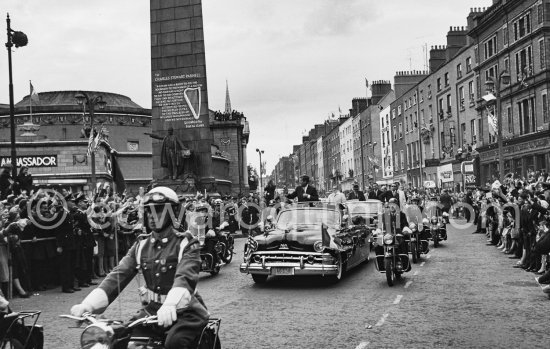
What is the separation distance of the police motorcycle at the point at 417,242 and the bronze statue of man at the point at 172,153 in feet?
41.8

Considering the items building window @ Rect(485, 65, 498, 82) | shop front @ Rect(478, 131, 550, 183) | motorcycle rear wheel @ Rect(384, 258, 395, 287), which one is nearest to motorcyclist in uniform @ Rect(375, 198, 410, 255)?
motorcycle rear wheel @ Rect(384, 258, 395, 287)

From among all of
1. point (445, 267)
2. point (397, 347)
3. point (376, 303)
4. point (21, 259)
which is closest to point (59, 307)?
point (21, 259)

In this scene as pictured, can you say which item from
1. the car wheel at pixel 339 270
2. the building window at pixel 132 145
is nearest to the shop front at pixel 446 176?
the building window at pixel 132 145

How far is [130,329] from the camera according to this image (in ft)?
13.2

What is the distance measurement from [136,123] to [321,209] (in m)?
38.7

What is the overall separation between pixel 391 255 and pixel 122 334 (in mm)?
9178

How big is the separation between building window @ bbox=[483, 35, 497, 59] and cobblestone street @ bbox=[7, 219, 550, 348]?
103 ft

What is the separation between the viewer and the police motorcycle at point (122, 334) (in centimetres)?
370

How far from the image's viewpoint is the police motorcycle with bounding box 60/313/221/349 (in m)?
3.70

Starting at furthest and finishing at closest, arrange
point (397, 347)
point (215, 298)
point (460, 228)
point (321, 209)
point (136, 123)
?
point (136, 123) → point (460, 228) → point (321, 209) → point (215, 298) → point (397, 347)

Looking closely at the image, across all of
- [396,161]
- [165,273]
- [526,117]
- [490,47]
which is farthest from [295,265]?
[396,161]

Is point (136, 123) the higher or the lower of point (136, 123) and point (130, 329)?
the higher

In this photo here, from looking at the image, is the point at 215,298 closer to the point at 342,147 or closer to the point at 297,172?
the point at 342,147

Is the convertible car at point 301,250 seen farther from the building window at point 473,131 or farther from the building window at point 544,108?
the building window at point 473,131
